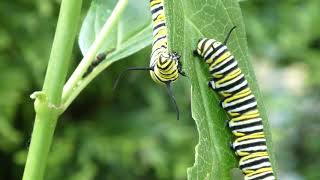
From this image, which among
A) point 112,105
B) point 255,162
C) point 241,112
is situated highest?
point 112,105

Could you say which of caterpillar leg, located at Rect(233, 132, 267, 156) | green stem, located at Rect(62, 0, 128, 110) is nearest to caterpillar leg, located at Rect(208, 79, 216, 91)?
caterpillar leg, located at Rect(233, 132, 267, 156)

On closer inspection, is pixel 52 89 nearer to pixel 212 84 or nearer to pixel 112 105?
pixel 212 84

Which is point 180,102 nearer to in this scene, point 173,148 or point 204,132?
point 173,148

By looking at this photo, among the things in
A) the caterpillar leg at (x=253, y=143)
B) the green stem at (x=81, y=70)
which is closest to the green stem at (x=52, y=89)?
the green stem at (x=81, y=70)

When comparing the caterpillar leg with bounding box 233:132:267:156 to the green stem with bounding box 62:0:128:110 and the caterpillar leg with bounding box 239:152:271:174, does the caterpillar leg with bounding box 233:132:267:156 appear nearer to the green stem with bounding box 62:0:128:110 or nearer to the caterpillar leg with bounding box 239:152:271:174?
the caterpillar leg with bounding box 239:152:271:174

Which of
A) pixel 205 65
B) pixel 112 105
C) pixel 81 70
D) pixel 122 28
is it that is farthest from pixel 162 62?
pixel 112 105

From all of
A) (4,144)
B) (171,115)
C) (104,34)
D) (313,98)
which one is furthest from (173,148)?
(104,34)
